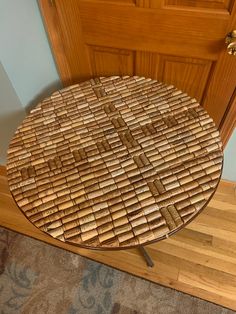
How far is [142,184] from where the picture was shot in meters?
0.66

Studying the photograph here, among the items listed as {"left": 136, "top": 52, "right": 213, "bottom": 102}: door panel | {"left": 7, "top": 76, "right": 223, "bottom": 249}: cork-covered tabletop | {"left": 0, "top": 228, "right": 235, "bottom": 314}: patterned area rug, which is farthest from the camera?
{"left": 0, "top": 228, "right": 235, "bottom": 314}: patterned area rug

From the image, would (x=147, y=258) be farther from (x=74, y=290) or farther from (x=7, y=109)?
(x=7, y=109)

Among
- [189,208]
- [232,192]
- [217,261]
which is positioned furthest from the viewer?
[232,192]

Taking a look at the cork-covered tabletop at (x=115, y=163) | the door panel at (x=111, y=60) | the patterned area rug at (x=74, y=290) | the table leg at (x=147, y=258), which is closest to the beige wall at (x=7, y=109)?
the cork-covered tabletop at (x=115, y=163)

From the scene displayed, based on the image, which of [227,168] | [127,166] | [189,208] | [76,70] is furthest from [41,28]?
[227,168]

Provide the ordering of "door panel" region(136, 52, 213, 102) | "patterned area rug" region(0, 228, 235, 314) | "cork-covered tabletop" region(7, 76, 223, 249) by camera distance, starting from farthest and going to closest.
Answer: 1. "patterned area rug" region(0, 228, 235, 314)
2. "door panel" region(136, 52, 213, 102)
3. "cork-covered tabletop" region(7, 76, 223, 249)

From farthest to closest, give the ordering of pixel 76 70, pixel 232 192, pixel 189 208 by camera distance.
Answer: pixel 232 192, pixel 76 70, pixel 189 208

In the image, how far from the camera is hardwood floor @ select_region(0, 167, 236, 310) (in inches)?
41.3

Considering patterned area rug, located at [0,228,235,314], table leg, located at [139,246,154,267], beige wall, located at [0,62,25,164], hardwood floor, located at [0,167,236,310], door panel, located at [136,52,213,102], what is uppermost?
door panel, located at [136,52,213,102]

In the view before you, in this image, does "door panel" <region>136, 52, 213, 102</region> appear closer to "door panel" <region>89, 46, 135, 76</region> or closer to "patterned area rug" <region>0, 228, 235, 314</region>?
"door panel" <region>89, 46, 135, 76</region>

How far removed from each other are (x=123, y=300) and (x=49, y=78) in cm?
94

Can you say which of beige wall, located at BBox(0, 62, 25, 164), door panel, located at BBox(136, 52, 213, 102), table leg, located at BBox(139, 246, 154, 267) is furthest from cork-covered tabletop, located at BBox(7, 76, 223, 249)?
table leg, located at BBox(139, 246, 154, 267)

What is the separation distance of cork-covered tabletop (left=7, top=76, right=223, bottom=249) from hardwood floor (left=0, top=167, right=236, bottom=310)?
1.90ft

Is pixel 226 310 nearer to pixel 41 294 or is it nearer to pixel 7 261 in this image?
pixel 41 294
